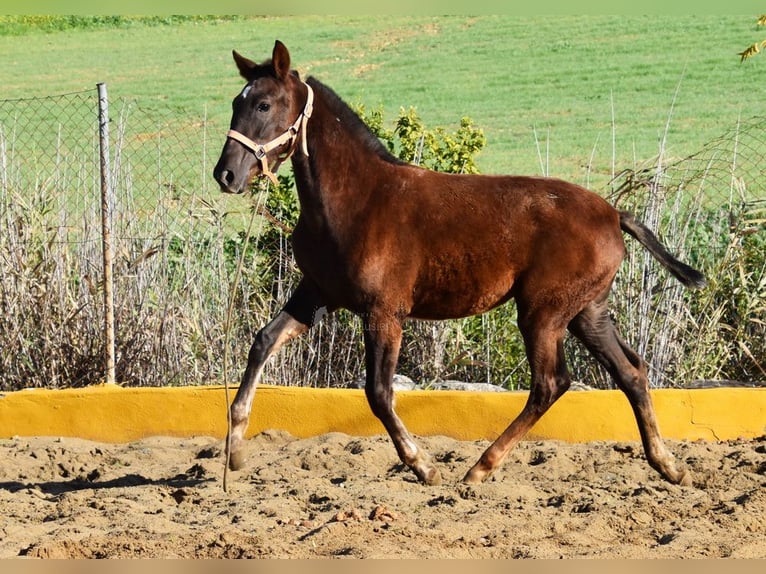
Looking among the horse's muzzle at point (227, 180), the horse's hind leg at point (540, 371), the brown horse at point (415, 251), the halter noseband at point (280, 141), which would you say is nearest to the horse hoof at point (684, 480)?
the brown horse at point (415, 251)

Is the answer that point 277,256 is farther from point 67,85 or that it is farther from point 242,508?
point 67,85

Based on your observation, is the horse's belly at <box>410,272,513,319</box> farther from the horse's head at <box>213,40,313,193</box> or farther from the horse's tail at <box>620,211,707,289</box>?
the horse's head at <box>213,40,313,193</box>

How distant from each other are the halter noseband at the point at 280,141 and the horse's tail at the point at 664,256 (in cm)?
193

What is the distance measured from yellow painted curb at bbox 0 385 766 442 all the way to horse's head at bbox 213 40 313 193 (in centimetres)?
180

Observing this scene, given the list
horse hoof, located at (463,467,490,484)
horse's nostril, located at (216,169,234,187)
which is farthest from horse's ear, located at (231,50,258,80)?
horse hoof, located at (463,467,490,484)

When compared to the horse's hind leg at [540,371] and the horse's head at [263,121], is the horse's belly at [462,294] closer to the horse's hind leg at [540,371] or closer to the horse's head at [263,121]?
the horse's hind leg at [540,371]

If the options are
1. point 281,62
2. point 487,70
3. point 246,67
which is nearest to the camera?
point 281,62

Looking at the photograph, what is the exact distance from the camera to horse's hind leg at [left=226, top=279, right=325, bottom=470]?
6.75 meters

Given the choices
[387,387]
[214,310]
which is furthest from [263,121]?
[214,310]

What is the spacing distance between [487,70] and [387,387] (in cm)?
2654

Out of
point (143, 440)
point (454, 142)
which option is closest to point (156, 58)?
point (454, 142)

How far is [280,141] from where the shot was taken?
6484mm

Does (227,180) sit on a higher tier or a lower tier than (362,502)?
higher

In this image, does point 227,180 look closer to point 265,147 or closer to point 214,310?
point 265,147
